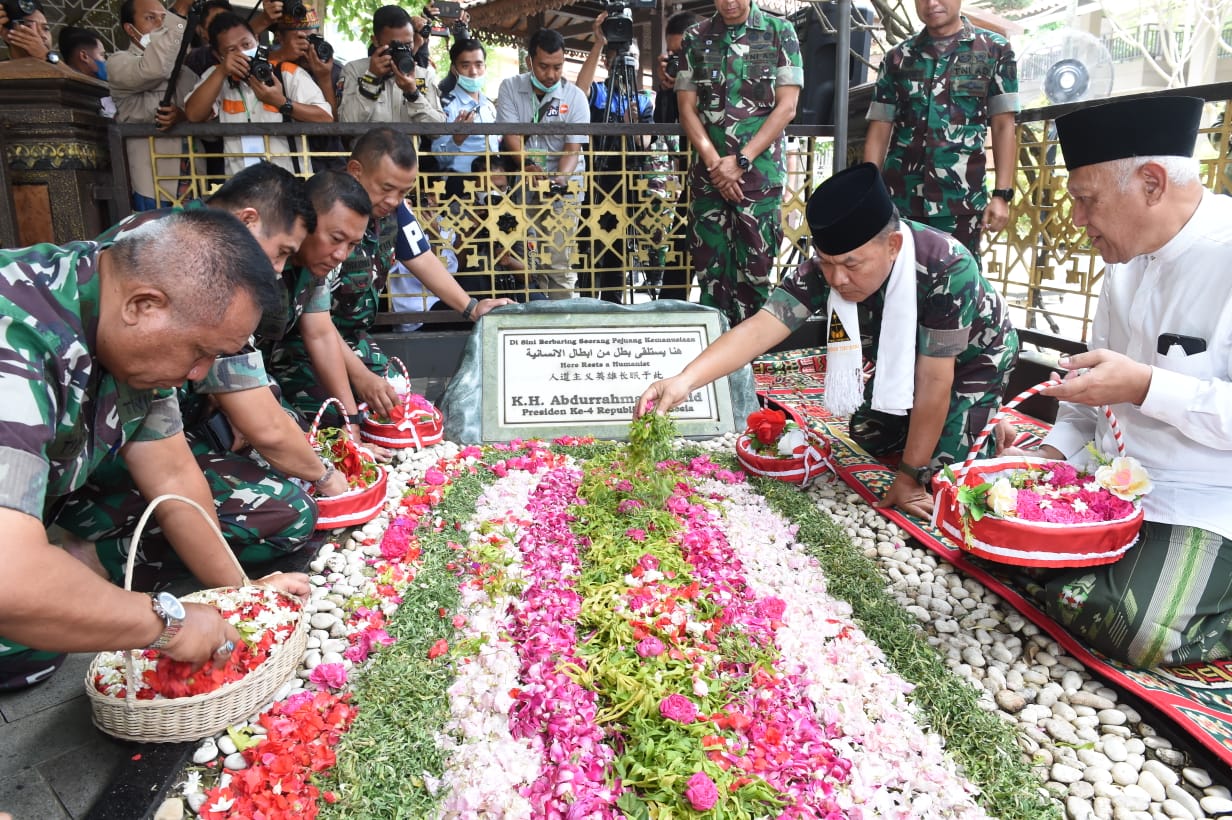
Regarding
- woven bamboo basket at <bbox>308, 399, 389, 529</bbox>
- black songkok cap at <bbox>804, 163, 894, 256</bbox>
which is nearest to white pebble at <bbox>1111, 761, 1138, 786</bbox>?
black songkok cap at <bbox>804, 163, 894, 256</bbox>

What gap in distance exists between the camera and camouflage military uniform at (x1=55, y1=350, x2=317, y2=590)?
8.41ft

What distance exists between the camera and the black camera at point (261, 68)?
4770mm

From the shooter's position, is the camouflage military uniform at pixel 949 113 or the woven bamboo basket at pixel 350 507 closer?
the woven bamboo basket at pixel 350 507

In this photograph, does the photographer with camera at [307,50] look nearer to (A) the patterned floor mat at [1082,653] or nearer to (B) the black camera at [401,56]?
(B) the black camera at [401,56]

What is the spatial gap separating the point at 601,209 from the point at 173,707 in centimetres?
413

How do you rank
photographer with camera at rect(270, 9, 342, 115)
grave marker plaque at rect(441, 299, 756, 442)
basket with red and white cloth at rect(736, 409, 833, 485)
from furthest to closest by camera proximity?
1. photographer with camera at rect(270, 9, 342, 115)
2. grave marker plaque at rect(441, 299, 756, 442)
3. basket with red and white cloth at rect(736, 409, 833, 485)

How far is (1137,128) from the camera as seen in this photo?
222 cm

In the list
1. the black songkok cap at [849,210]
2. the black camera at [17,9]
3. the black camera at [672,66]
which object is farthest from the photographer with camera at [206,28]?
the black songkok cap at [849,210]

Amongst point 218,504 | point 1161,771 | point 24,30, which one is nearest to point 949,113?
point 1161,771

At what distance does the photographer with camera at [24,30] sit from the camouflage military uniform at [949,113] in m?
5.05

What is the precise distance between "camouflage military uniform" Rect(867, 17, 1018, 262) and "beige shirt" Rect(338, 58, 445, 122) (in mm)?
2818

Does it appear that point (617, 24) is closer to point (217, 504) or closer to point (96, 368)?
point (217, 504)

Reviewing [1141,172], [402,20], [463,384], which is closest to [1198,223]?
[1141,172]

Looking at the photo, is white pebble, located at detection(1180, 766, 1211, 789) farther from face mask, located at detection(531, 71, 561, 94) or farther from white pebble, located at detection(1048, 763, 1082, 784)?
face mask, located at detection(531, 71, 561, 94)
